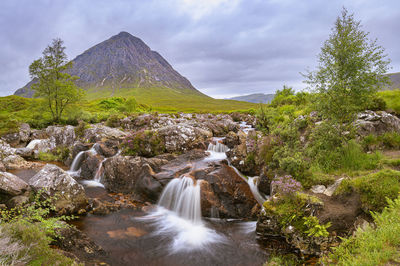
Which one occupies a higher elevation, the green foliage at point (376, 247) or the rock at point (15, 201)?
the green foliage at point (376, 247)

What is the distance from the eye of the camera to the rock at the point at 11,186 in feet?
36.2

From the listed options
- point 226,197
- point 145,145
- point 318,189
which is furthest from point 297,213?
point 145,145

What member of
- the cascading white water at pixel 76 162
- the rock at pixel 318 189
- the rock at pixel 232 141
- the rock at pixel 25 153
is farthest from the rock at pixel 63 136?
the rock at pixel 318 189

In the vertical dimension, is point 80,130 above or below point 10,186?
above

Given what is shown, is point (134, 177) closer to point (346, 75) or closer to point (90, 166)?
point (90, 166)

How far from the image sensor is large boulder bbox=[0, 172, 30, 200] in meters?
11.0

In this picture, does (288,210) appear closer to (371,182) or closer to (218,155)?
(371,182)

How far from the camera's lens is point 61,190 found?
12.1 meters

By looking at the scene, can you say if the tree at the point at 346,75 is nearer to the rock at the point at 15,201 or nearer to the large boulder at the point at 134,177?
the large boulder at the point at 134,177

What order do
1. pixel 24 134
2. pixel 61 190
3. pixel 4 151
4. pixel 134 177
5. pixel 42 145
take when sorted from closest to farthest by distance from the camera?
pixel 61 190, pixel 134 177, pixel 4 151, pixel 42 145, pixel 24 134

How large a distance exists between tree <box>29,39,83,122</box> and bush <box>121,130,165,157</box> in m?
22.4

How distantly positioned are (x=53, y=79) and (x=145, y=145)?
2648cm

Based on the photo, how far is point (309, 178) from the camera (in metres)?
10.4

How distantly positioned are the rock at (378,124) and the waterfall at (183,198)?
1077 cm
